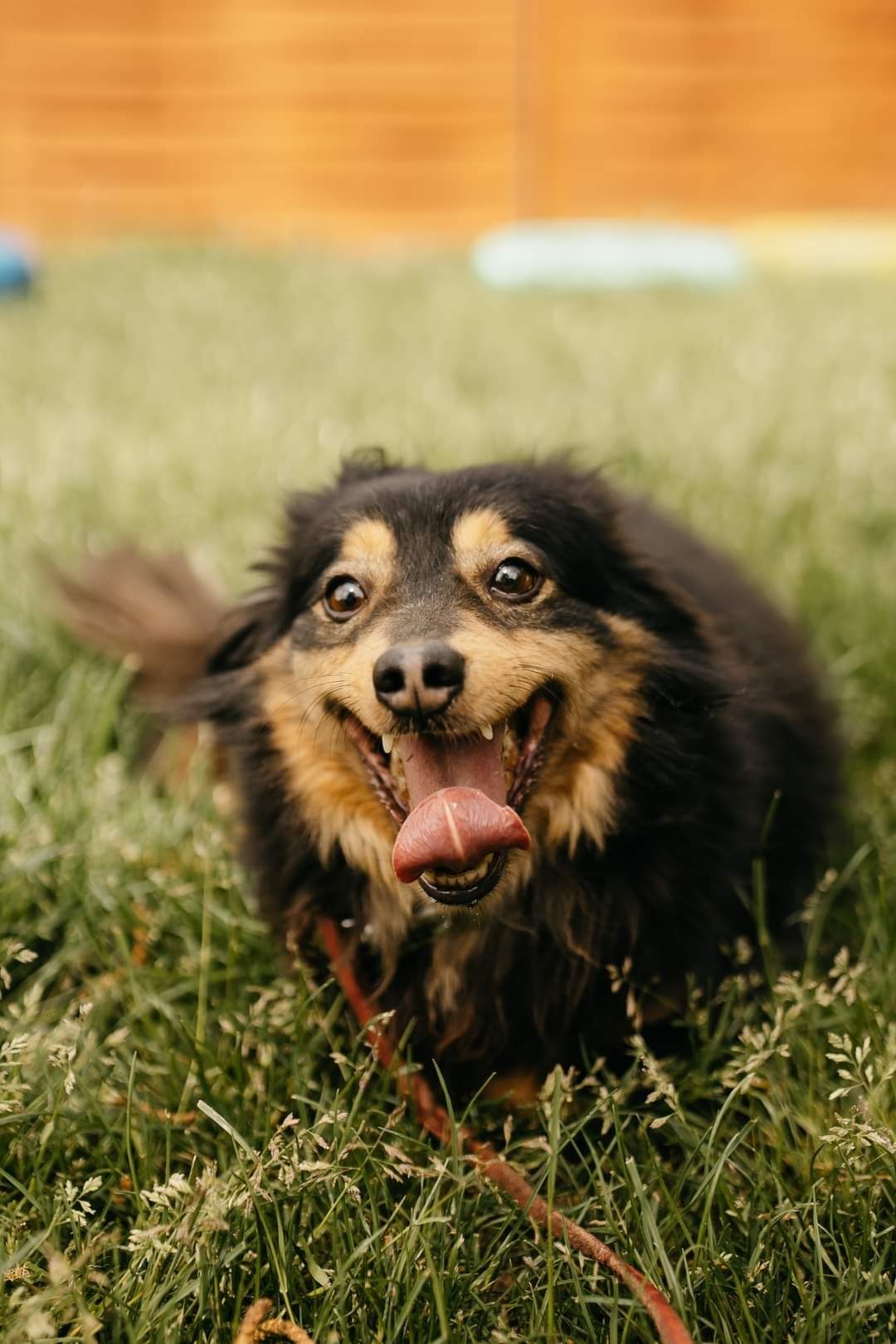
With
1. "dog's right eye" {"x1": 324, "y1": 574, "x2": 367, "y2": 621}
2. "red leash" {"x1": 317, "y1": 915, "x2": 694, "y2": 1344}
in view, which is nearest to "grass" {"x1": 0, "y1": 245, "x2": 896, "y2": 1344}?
"red leash" {"x1": 317, "y1": 915, "x2": 694, "y2": 1344}

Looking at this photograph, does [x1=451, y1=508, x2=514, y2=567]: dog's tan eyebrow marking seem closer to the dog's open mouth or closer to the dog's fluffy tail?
the dog's open mouth

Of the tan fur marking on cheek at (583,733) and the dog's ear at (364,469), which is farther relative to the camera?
the dog's ear at (364,469)

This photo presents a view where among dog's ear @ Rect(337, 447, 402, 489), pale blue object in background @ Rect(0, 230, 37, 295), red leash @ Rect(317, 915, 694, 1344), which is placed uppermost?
pale blue object in background @ Rect(0, 230, 37, 295)

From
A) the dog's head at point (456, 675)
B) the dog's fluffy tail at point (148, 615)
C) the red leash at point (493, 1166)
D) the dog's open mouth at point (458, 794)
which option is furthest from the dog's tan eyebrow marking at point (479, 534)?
the dog's fluffy tail at point (148, 615)

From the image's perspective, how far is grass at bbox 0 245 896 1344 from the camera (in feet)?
5.09

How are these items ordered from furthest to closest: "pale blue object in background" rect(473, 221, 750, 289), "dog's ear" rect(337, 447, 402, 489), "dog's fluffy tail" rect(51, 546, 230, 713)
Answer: "pale blue object in background" rect(473, 221, 750, 289) < "dog's fluffy tail" rect(51, 546, 230, 713) < "dog's ear" rect(337, 447, 402, 489)

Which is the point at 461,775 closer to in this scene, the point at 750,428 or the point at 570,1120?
the point at 570,1120

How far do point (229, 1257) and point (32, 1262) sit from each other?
0.85 feet

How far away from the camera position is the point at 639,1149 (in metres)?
1.88

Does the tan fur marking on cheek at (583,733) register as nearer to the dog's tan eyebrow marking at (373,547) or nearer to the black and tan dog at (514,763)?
the black and tan dog at (514,763)

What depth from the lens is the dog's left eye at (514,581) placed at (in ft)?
6.96

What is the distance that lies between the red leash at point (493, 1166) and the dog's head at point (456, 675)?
154mm

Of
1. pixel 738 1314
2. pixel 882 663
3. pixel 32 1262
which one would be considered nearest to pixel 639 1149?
pixel 738 1314

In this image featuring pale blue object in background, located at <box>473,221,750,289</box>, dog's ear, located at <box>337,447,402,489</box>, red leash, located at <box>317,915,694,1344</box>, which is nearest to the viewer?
red leash, located at <box>317,915,694,1344</box>
